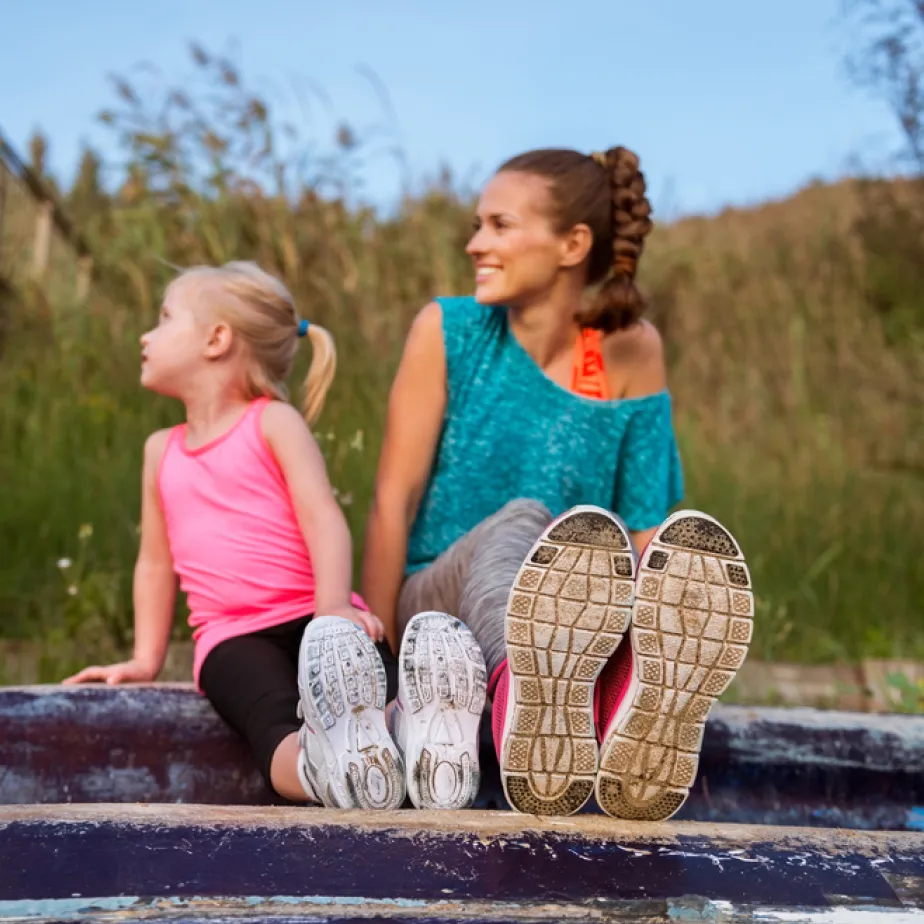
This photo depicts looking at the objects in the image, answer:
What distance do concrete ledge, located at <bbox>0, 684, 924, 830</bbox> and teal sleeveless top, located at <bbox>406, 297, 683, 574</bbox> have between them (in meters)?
0.62

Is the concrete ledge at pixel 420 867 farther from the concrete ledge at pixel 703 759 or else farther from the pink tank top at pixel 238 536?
the pink tank top at pixel 238 536

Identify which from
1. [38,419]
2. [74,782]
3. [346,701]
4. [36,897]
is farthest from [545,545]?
[38,419]

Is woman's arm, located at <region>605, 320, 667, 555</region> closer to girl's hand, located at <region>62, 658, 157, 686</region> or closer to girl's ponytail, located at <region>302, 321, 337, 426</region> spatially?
girl's ponytail, located at <region>302, 321, 337, 426</region>

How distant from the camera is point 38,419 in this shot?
168 inches

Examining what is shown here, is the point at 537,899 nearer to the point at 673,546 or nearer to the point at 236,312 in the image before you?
the point at 673,546

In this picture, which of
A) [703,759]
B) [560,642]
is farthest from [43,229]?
[560,642]

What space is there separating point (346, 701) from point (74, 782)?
68 cm

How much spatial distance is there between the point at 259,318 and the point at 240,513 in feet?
1.26

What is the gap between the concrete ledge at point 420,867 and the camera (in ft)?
3.50

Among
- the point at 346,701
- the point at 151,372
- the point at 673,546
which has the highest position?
the point at 151,372

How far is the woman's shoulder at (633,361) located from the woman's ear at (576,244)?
21 centimetres

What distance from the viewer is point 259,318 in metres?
2.24

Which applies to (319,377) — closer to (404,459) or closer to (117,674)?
(404,459)

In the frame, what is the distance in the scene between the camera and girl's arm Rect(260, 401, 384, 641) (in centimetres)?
200
